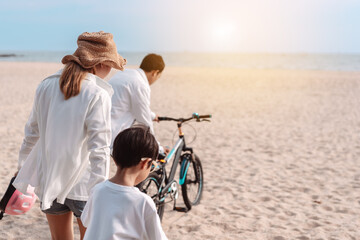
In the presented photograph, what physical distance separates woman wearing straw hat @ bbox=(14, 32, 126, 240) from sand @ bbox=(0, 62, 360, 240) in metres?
2.24

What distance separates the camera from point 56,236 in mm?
2639

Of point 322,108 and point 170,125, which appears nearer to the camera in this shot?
point 170,125

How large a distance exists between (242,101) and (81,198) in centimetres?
1505

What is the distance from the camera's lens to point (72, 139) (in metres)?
2.29

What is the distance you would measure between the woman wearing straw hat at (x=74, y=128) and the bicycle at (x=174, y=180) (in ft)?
4.88

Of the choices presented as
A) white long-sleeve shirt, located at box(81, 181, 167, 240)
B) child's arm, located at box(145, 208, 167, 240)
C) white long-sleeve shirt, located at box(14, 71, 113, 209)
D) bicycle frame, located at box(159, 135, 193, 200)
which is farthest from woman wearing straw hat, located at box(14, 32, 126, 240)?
bicycle frame, located at box(159, 135, 193, 200)

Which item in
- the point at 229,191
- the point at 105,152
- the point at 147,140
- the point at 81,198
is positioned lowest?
the point at 229,191

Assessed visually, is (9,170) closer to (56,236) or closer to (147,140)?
(56,236)

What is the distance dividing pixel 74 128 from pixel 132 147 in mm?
606

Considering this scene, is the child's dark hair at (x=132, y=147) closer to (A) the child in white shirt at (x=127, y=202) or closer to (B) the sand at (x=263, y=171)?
(A) the child in white shirt at (x=127, y=202)

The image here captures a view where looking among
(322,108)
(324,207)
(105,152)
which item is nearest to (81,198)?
(105,152)

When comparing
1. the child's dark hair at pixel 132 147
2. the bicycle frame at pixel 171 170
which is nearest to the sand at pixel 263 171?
the bicycle frame at pixel 171 170

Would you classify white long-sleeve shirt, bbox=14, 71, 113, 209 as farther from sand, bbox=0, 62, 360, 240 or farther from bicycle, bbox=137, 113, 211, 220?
sand, bbox=0, 62, 360, 240

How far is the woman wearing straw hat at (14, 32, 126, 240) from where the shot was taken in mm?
2262
